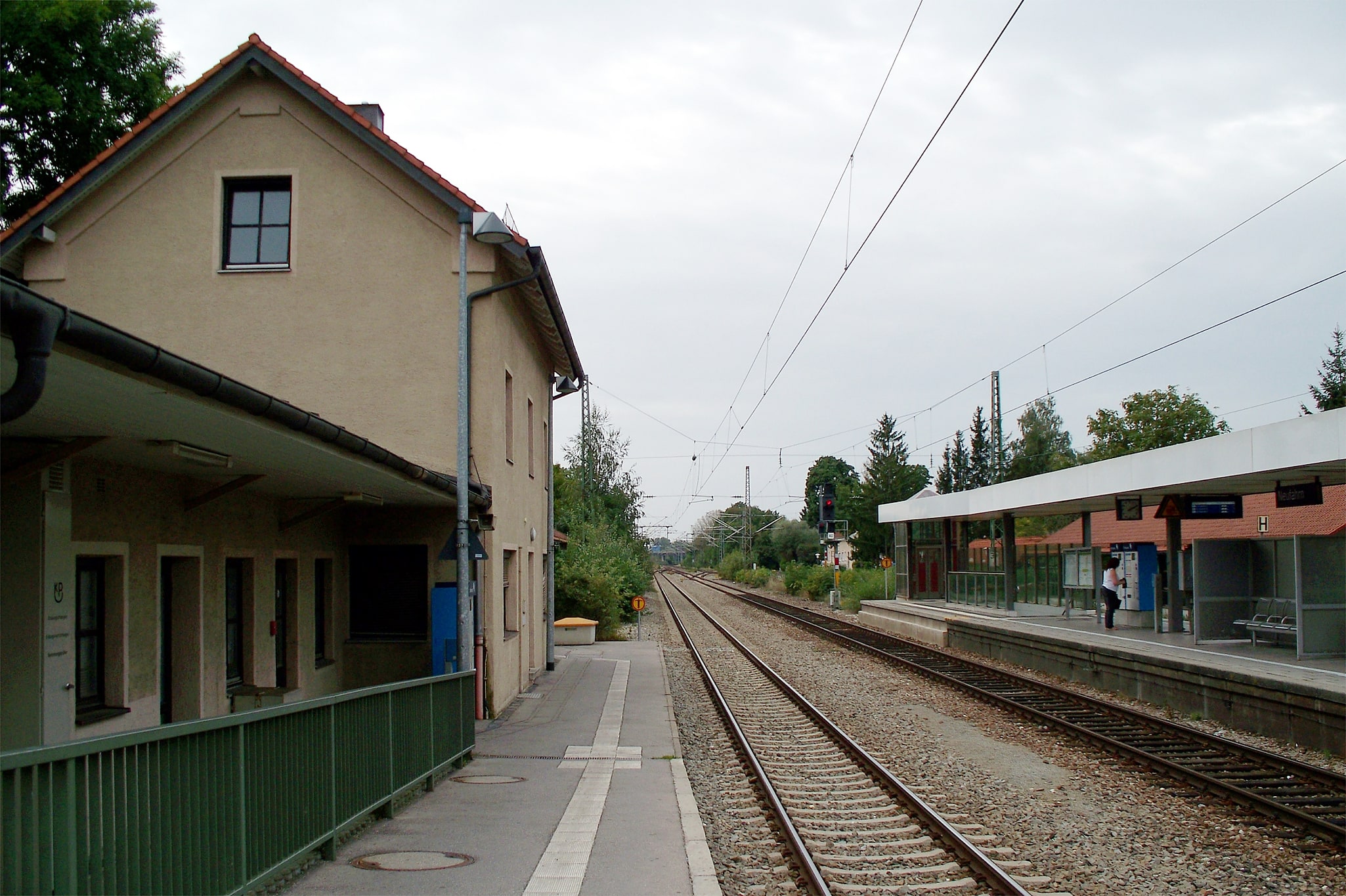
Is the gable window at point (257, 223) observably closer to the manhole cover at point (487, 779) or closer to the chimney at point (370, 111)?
the chimney at point (370, 111)

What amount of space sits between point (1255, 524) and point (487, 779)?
115ft

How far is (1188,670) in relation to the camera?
14.6 m

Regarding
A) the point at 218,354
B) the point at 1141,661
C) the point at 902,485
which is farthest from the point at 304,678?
the point at 902,485

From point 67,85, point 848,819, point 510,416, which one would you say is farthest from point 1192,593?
point 67,85

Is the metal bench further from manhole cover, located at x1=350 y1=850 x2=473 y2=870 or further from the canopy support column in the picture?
manhole cover, located at x1=350 y1=850 x2=473 y2=870

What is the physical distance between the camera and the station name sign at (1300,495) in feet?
54.7

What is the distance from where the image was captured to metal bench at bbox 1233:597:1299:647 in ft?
54.6

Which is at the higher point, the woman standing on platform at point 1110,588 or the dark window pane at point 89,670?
the dark window pane at point 89,670

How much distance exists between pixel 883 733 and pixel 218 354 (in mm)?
9953

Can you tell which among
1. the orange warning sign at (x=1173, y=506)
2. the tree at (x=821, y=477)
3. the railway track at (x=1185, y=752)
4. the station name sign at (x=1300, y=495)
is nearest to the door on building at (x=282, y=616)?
the railway track at (x=1185, y=752)

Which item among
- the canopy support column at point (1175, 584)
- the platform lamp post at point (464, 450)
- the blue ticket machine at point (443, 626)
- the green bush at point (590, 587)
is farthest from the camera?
the green bush at point (590, 587)

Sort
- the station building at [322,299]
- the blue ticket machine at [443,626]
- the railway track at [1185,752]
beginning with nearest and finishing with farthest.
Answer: the railway track at [1185,752] → the blue ticket machine at [443,626] → the station building at [322,299]

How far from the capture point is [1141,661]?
16.0 metres

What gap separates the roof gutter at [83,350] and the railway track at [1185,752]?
8.14 meters
